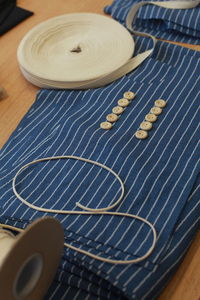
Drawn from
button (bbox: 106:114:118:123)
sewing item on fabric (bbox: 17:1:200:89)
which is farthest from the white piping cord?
button (bbox: 106:114:118:123)

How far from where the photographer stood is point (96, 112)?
73 cm

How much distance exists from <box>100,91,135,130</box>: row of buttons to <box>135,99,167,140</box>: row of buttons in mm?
48

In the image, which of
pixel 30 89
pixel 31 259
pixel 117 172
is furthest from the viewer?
pixel 30 89

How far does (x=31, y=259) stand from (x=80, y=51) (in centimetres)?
54

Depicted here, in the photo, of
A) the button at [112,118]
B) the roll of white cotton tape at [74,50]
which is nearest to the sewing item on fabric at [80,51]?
the roll of white cotton tape at [74,50]

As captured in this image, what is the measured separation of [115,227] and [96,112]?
25 centimetres

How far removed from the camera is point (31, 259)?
447 millimetres

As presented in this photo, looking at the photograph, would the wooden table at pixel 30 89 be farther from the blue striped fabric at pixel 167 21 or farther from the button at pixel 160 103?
the button at pixel 160 103

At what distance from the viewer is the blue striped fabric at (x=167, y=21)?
2.99ft

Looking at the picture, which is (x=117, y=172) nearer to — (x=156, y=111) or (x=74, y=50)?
(x=156, y=111)

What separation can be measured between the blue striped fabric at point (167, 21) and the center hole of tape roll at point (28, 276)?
66 cm

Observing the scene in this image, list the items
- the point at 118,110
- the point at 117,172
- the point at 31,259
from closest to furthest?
the point at 31,259 < the point at 117,172 < the point at 118,110

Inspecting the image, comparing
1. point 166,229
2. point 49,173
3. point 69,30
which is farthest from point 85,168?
point 69,30

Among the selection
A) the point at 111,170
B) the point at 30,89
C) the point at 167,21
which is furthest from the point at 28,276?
the point at 167,21
